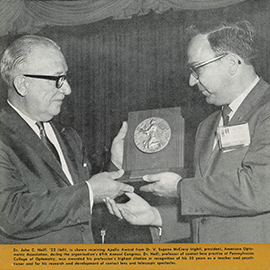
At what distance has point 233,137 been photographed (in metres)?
6.07

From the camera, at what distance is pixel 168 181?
6.22m

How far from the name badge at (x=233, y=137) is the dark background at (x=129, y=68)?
13.2 inches

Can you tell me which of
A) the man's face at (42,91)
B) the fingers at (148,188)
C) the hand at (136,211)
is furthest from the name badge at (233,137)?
the man's face at (42,91)

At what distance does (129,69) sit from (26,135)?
4.70ft

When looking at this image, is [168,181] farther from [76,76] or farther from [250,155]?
[76,76]

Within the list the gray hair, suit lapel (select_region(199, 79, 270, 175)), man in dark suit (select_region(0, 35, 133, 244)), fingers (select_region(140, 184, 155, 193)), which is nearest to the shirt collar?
man in dark suit (select_region(0, 35, 133, 244))

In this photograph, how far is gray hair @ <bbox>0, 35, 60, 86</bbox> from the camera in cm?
673

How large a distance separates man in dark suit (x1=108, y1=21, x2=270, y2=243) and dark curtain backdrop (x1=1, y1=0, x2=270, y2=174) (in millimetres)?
153

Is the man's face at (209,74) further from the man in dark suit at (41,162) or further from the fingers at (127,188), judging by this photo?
the fingers at (127,188)

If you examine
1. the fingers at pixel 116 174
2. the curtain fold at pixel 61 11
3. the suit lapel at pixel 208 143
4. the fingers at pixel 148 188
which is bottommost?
the fingers at pixel 148 188

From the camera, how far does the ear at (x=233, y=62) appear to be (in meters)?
6.24

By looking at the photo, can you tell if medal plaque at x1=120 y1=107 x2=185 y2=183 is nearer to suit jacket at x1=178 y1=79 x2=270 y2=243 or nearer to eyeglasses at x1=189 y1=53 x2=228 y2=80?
suit jacket at x1=178 y1=79 x2=270 y2=243

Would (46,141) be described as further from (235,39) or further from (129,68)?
(235,39)

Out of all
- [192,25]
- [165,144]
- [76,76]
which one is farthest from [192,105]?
[76,76]
